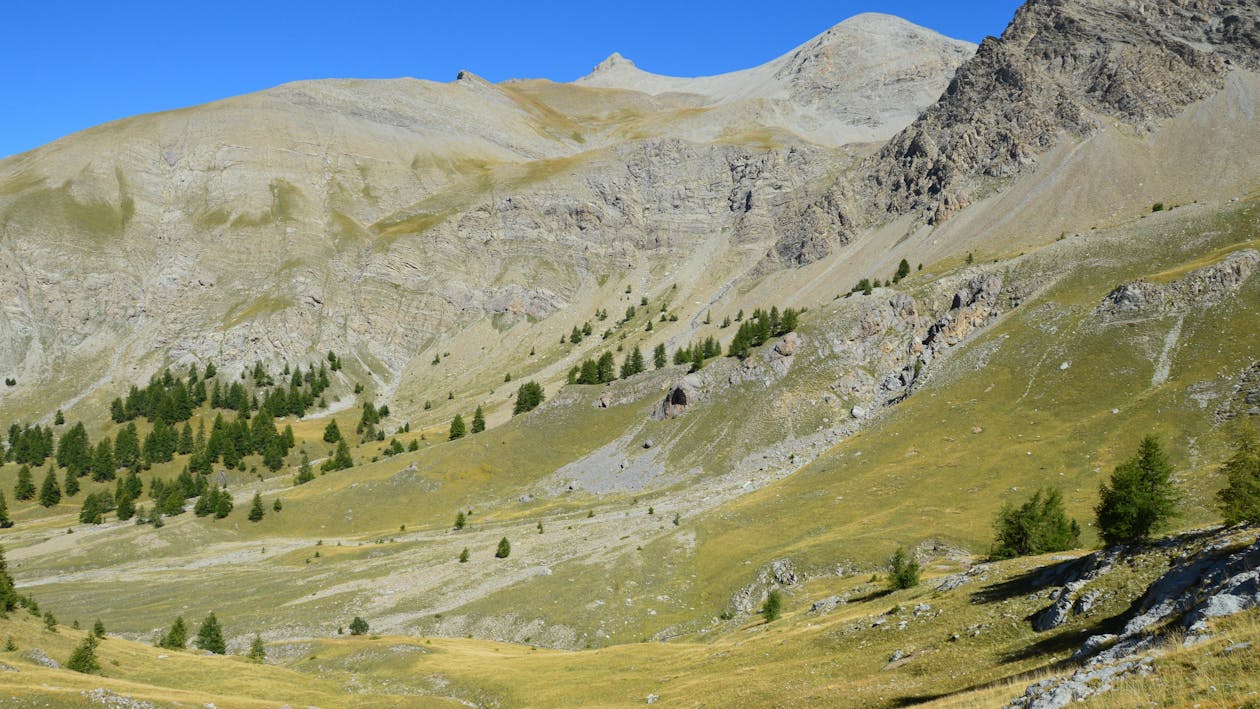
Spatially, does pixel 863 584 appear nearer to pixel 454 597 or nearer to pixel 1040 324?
pixel 454 597

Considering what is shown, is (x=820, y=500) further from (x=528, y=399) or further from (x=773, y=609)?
(x=528, y=399)

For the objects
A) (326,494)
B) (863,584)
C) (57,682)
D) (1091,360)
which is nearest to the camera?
(57,682)

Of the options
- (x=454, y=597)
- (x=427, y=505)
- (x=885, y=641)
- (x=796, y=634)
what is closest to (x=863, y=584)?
(x=796, y=634)

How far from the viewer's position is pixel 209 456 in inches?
6865

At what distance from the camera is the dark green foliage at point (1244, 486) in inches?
1559

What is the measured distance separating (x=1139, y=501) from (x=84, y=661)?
6313 cm

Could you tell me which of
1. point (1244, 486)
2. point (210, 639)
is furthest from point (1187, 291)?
point (210, 639)

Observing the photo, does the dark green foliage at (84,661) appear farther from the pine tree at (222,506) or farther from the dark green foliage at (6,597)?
the pine tree at (222,506)

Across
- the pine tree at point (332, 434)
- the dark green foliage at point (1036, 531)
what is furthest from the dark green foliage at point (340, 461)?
the dark green foliage at point (1036, 531)

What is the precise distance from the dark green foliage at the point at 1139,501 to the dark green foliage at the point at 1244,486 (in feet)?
10.8

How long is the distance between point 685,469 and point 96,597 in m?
89.0

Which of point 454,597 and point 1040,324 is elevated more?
point 1040,324

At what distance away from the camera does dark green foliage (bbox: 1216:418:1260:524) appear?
39.6 metres

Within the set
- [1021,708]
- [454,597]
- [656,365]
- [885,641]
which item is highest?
[656,365]
